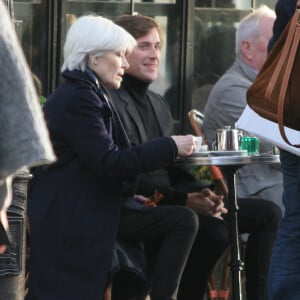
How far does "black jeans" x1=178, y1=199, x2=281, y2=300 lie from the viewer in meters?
6.78

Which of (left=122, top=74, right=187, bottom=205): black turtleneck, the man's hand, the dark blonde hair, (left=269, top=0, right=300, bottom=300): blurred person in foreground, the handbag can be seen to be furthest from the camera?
the dark blonde hair

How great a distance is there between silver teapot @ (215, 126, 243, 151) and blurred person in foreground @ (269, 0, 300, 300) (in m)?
1.50

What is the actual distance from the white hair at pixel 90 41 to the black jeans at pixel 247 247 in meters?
1.09

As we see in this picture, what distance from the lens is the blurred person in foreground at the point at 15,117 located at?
322cm

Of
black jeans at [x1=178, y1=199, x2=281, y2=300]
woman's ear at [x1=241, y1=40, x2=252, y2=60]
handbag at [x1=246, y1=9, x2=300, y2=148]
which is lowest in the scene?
black jeans at [x1=178, y1=199, x2=281, y2=300]

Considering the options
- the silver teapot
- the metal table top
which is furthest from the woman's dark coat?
the silver teapot

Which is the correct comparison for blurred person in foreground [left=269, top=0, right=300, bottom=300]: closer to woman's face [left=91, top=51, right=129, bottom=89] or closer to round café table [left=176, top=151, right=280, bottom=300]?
round café table [left=176, top=151, right=280, bottom=300]

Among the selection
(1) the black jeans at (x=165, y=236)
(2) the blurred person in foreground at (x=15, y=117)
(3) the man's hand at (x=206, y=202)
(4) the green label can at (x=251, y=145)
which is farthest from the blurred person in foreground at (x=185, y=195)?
(2) the blurred person in foreground at (x=15, y=117)

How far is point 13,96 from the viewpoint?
3.24m

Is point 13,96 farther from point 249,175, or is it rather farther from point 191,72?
point 191,72

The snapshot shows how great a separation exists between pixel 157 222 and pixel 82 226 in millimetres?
456

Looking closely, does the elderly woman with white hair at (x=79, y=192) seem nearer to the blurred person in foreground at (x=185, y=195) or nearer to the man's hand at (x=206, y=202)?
the blurred person in foreground at (x=185, y=195)

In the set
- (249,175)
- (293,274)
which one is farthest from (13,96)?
(249,175)

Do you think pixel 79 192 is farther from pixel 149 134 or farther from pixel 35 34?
pixel 35 34
